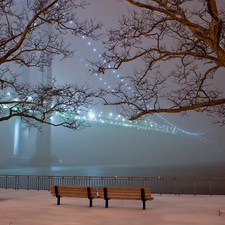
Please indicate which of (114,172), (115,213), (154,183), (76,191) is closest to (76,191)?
(76,191)

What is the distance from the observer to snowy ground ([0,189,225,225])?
652 centimetres

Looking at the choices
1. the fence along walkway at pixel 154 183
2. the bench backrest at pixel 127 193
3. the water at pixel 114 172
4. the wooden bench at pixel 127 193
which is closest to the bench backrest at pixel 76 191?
the wooden bench at pixel 127 193

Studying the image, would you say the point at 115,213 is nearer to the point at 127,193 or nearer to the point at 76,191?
the point at 127,193

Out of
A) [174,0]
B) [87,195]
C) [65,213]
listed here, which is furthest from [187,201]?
[174,0]

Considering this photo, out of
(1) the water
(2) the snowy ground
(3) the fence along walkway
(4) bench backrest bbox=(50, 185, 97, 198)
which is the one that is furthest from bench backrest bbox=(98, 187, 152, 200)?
(1) the water

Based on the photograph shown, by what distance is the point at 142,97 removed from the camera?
324 inches

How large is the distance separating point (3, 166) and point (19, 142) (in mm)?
15060

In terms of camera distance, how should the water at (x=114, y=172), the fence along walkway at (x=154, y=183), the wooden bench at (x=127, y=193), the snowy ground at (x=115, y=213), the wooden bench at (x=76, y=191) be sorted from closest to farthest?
the snowy ground at (x=115, y=213) → the wooden bench at (x=127, y=193) → the wooden bench at (x=76, y=191) → the fence along walkway at (x=154, y=183) → the water at (x=114, y=172)

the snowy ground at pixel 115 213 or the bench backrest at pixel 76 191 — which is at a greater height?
the bench backrest at pixel 76 191

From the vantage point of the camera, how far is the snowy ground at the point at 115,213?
21.4 ft

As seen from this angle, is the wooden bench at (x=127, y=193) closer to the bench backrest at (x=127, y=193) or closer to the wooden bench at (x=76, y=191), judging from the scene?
the bench backrest at (x=127, y=193)

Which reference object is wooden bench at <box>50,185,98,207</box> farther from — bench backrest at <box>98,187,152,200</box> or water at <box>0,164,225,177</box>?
water at <box>0,164,225,177</box>

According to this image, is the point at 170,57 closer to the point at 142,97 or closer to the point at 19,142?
the point at 142,97

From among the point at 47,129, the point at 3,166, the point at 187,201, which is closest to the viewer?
the point at 187,201
